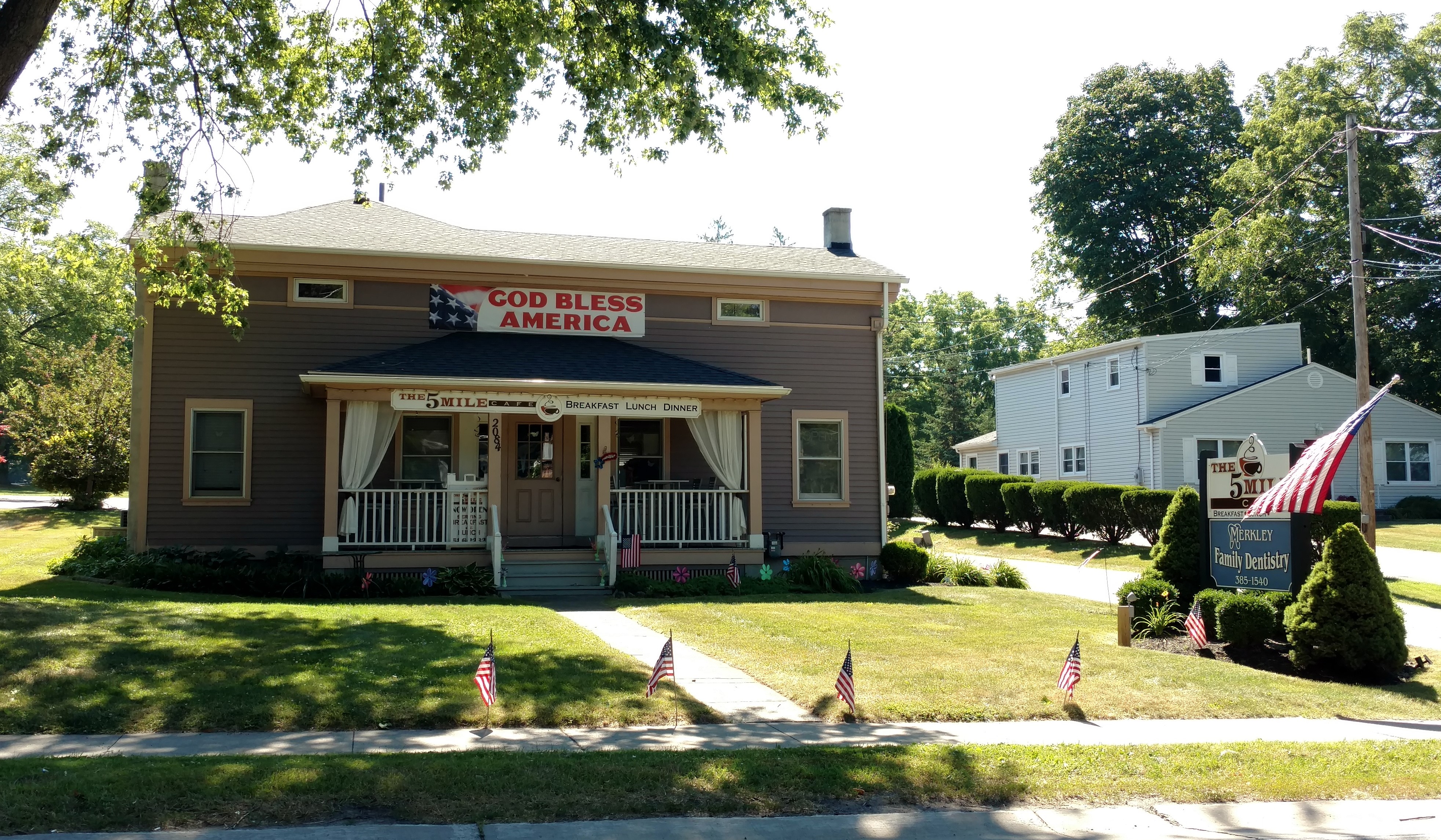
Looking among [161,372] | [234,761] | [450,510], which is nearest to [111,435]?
[161,372]

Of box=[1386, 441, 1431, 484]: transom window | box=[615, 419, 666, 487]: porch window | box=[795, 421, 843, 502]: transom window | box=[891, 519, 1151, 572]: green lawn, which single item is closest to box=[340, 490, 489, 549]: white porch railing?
box=[615, 419, 666, 487]: porch window

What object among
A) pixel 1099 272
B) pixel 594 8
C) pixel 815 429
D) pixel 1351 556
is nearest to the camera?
pixel 1351 556

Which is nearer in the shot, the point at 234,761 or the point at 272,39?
the point at 234,761

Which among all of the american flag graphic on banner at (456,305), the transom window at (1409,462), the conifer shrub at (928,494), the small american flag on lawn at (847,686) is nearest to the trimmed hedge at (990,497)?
the conifer shrub at (928,494)

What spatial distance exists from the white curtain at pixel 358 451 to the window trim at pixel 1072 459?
26.5m

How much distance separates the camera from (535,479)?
717 inches

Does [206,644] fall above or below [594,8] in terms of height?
below

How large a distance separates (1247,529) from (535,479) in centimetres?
1097

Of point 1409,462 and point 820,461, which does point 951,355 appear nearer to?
point 1409,462

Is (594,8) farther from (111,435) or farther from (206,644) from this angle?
(111,435)

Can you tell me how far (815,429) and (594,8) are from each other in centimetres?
898

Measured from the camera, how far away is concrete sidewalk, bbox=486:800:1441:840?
5465mm

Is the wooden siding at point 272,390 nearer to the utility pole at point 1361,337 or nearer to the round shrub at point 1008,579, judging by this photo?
the round shrub at point 1008,579

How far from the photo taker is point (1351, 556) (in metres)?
10.4
